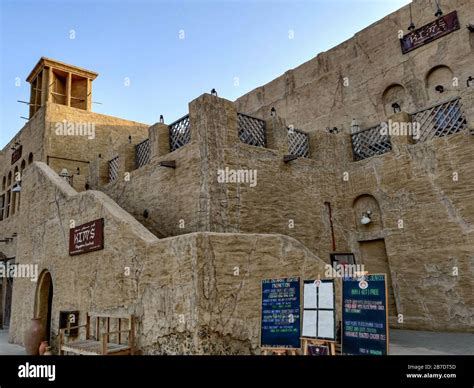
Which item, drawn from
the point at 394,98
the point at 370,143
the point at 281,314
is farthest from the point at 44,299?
the point at 394,98

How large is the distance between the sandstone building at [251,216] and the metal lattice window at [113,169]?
6.3 inches

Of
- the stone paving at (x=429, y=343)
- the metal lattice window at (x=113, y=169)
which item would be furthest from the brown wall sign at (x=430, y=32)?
the metal lattice window at (x=113, y=169)

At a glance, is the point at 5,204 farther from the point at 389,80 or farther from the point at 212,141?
the point at 389,80

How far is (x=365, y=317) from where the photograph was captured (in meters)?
5.28

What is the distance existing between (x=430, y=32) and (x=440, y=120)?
6484 millimetres

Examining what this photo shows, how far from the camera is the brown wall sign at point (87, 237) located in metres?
8.52

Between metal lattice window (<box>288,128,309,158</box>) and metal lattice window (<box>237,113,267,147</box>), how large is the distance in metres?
0.86

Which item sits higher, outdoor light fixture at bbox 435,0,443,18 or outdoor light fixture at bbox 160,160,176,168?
outdoor light fixture at bbox 435,0,443,18

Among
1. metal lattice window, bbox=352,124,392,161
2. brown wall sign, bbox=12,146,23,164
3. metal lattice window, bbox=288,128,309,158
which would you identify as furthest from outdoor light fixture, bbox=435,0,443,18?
brown wall sign, bbox=12,146,23,164

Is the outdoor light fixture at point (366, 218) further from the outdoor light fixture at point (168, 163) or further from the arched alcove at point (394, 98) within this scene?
the arched alcove at point (394, 98)

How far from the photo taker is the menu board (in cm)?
555

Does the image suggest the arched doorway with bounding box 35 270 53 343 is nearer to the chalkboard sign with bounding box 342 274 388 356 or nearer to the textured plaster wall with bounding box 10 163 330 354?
the textured plaster wall with bounding box 10 163 330 354

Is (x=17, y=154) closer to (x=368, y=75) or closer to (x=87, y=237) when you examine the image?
(x=87, y=237)
